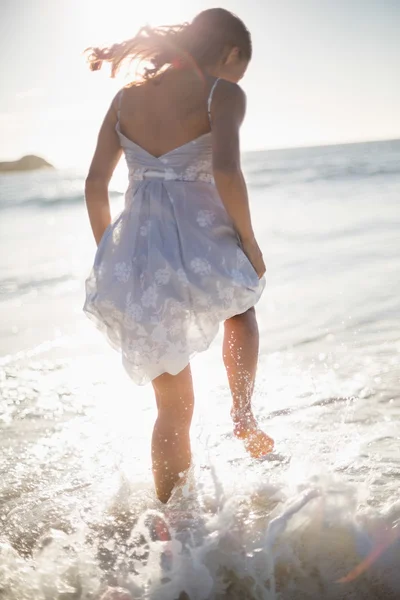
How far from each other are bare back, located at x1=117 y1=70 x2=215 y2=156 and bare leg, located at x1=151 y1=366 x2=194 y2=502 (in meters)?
0.90

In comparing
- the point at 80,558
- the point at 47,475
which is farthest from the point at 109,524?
the point at 47,475

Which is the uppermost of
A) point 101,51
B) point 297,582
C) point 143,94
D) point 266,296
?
point 101,51

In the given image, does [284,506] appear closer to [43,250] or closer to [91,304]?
[91,304]

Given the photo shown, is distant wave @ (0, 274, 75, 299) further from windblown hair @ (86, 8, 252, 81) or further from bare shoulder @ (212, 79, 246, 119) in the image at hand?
bare shoulder @ (212, 79, 246, 119)

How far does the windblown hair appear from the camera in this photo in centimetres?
245

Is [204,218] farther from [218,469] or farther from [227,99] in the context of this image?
[218,469]

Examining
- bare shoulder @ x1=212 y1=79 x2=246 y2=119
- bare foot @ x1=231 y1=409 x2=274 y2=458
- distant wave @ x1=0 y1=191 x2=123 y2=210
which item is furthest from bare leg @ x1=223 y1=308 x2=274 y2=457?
distant wave @ x1=0 y1=191 x2=123 y2=210

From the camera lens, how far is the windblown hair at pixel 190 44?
8.02ft

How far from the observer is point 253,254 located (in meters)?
2.54

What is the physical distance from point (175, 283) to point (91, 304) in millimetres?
379

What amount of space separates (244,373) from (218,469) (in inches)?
18.1

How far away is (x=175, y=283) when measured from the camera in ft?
8.02

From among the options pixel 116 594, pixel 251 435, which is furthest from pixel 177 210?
pixel 116 594

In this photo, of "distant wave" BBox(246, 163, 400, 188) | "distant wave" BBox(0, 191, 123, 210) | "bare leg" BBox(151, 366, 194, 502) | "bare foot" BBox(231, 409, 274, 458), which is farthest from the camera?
"distant wave" BBox(246, 163, 400, 188)
